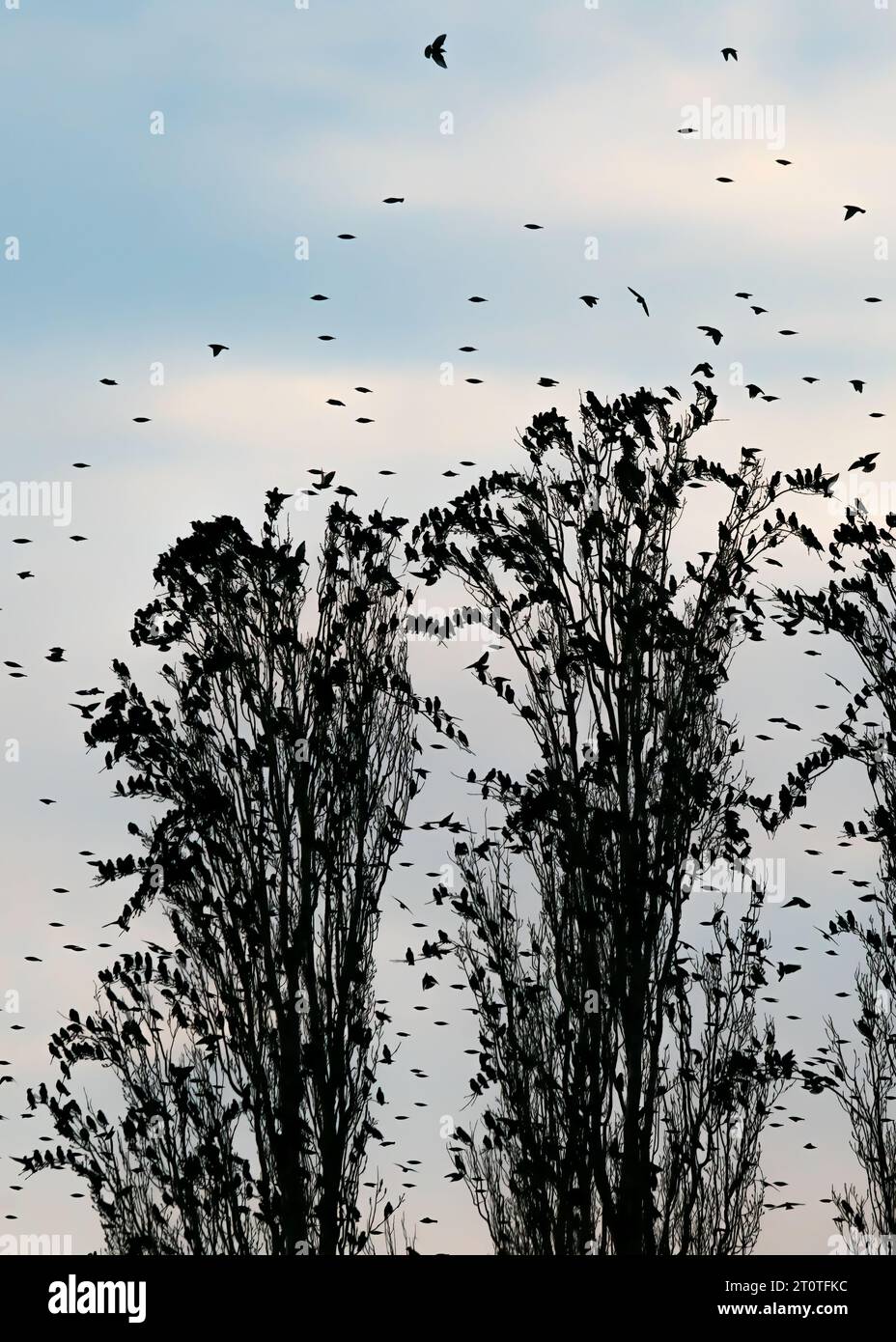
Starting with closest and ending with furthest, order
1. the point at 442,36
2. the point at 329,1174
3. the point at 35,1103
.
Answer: the point at 442,36 < the point at 329,1174 < the point at 35,1103

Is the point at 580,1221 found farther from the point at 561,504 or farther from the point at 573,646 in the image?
the point at 561,504

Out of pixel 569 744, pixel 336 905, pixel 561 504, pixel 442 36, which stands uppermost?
pixel 442 36

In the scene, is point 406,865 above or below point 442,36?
below

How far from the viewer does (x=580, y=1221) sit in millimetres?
17109

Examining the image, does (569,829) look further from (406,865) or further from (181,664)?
(181,664)

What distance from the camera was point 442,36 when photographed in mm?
14953

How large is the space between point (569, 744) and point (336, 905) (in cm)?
273
